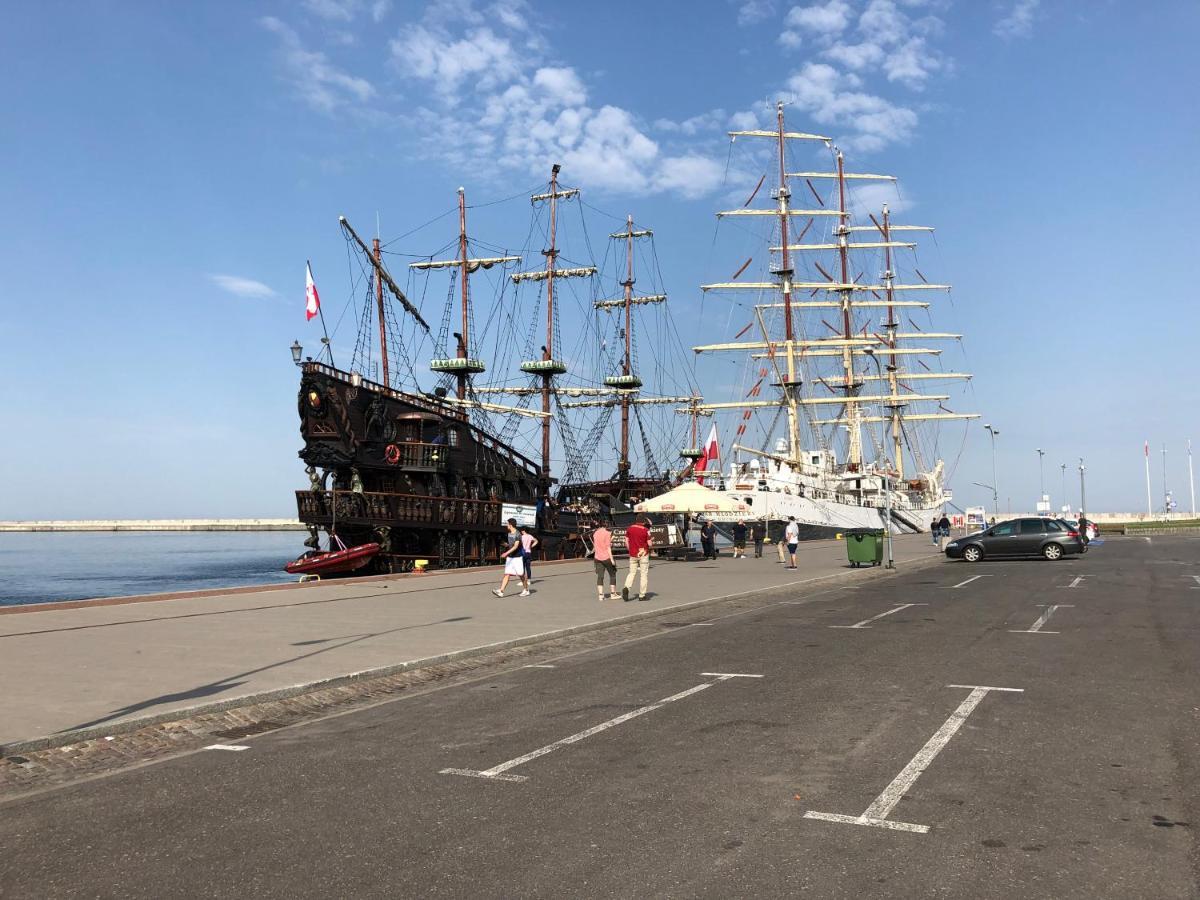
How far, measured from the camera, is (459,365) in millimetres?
51781

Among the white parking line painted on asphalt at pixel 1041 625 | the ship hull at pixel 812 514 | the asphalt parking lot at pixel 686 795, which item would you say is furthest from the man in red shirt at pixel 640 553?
the ship hull at pixel 812 514

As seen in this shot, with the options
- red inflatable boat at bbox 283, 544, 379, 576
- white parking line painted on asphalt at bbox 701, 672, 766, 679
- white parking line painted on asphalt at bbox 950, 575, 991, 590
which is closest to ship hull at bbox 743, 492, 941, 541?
red inflatable boat at bbox 283, 544, 379, 576

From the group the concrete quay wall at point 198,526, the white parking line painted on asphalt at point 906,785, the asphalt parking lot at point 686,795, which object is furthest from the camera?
the concrete quay wall at point 198,526

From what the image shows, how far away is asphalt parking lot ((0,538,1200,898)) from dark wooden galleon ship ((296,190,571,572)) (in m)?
23.5

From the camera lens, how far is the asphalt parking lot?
4164 mm

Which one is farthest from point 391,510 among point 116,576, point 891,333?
point 891,333

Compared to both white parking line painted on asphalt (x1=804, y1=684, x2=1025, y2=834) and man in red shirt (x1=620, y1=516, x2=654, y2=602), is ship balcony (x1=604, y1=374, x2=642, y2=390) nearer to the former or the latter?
man in red shirt (x1=620, y1=516, x2=654, y2=602)

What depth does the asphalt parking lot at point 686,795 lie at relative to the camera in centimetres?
416

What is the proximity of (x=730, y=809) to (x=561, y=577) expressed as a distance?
19577 millimetres

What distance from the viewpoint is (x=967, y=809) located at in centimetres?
500

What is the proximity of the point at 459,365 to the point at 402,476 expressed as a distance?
18.5 meters

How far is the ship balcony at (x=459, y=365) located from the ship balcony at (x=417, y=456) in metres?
16.6

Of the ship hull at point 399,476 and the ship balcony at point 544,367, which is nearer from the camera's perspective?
the ship hull at point 399,476

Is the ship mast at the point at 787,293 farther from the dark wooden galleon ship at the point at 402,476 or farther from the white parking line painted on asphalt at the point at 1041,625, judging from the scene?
the white parking line painted on asphalt at the point at 1041,625
